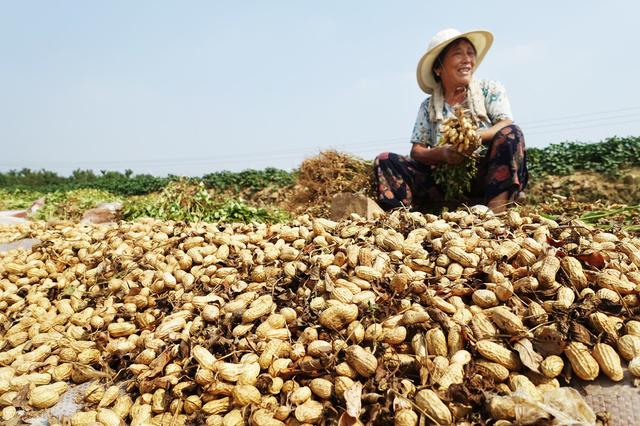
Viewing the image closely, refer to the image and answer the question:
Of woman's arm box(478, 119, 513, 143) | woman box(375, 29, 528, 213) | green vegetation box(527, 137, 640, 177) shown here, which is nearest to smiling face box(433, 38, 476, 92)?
woman box(375, 29, 528, 213)

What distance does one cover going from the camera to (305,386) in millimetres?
1882

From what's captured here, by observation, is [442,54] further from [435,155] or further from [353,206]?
[353,206]

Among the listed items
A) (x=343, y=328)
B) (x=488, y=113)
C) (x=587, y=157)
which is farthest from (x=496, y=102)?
(x=587, y=157)

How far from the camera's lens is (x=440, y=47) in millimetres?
4980

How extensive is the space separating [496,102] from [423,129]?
33.0 inches

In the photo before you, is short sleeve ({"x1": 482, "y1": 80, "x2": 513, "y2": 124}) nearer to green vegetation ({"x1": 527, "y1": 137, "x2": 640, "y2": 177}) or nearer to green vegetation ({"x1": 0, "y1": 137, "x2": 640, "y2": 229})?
green vegetation ({"x1": 0, "y1": 137, "x2": 640, "y2": 229})

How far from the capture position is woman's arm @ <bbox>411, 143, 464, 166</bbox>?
4.62 meters

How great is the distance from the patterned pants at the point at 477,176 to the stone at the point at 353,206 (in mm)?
301

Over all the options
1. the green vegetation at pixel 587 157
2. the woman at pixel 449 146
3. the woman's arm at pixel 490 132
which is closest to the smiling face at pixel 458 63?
the woman at pixel 449 146

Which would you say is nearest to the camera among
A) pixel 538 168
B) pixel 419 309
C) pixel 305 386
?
pixel 305 386

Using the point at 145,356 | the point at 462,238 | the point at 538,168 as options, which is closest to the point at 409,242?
the point at 462,238

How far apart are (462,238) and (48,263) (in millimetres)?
3147

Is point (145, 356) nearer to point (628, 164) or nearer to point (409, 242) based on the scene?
point (409, 242)

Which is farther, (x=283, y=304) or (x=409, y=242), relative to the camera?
(x=409, y=242)
